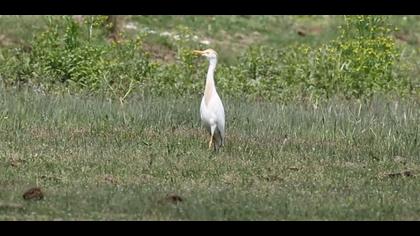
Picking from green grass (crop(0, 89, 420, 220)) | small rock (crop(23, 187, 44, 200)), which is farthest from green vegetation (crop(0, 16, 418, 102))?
small rock (crop(23, 187, 44, 200))

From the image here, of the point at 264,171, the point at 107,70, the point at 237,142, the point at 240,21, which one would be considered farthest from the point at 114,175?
the point at 240,21

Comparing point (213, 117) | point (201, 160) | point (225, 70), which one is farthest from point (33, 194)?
point (225, 70)

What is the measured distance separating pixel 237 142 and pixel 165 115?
153 centimetres

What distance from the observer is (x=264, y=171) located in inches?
485

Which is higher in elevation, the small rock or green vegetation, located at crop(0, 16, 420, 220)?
Result: the small rock

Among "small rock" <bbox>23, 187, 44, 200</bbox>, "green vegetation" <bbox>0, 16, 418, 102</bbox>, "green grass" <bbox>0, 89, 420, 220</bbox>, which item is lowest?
"green vegetation" <bbox>0, 16, 418, 102</bbox>

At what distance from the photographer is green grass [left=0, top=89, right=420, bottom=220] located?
1016cm

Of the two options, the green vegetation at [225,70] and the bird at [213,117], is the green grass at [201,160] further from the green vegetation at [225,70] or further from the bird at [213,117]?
the green vegetation at [225,70]

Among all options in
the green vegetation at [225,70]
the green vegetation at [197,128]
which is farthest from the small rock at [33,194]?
the green vegetation at [225,70]

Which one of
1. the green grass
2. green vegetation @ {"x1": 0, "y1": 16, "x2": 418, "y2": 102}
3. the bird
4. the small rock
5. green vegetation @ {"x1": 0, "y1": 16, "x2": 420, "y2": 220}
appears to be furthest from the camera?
green vegetation @ {"x1": 0, "y1": 16, "x2": 418, "y2": 102}

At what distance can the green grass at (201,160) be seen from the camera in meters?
10.2

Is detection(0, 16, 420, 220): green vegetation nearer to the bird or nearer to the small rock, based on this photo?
the small rock

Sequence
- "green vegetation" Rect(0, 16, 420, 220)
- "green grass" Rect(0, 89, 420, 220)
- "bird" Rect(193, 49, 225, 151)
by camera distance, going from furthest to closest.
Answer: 1. "bird" Rect(193, 49, 225, 151)
2. "green vegetation" Rect(0, 16, 420, 220)
3. "green grass" Rect(0, 89, 420, 220)
